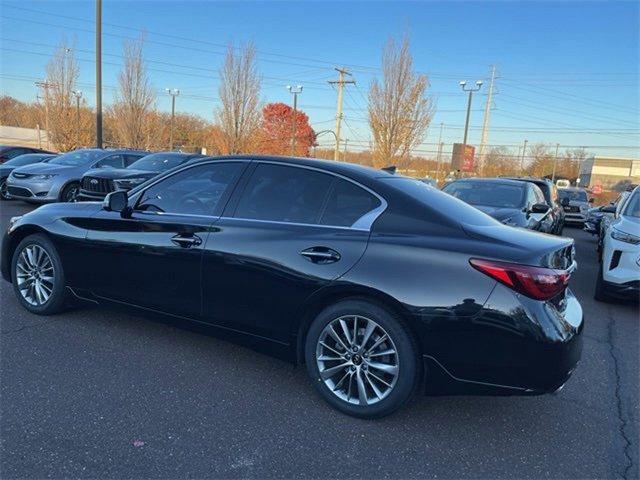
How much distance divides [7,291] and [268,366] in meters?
3.17

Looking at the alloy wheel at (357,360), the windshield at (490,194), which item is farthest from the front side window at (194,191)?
the windshield at (490,194)

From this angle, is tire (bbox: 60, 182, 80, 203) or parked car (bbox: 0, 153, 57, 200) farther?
parked car (bbox: 0, 153, 57, 200)

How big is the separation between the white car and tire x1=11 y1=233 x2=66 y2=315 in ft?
19.7

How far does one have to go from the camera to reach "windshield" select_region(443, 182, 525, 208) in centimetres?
798

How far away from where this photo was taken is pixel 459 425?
312 cm

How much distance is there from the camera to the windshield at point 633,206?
21.4 ft

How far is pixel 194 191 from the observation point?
13.0 feet

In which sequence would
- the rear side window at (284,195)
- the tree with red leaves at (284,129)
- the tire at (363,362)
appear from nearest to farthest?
the tire at (363,362) → the rear side window at (284,195) → the tree with red leaves at (284,129)

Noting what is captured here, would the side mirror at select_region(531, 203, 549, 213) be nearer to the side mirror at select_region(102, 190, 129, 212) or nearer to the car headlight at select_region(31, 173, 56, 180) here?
the side mirror at select_region(102, 190, 129, 212)

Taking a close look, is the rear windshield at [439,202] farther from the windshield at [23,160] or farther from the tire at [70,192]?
the windshield at [23,160]

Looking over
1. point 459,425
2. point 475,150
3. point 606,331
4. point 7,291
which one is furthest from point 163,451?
point 475,150

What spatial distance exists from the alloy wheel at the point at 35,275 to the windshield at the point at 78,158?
8.64 m

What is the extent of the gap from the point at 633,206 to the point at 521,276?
5000 millimetres

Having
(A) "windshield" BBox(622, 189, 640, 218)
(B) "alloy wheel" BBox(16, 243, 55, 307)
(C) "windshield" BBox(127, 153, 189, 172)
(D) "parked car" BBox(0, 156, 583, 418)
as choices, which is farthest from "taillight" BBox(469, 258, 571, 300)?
(C) "windshield" BBox(127, 153, 189, 172)
